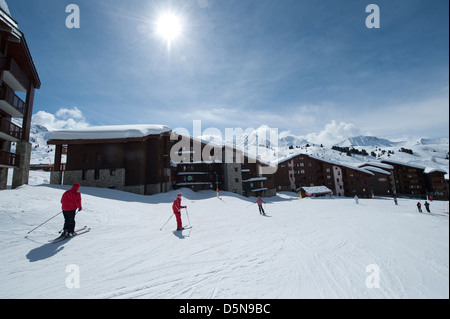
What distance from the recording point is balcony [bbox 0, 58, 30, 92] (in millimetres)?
13330

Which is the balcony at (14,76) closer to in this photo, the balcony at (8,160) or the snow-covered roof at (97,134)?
the balcony at (8,160)

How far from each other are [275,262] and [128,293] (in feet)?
11.5

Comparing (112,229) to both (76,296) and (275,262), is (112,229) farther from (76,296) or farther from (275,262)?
(275,262)

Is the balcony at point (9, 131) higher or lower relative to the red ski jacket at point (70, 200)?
higher

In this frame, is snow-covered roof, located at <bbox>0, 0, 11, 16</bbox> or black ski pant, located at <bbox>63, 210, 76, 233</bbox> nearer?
black ski pant, located at <bbox>63, 210, 76, 233</bbox>

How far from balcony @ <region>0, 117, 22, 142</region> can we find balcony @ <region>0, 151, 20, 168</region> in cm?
145

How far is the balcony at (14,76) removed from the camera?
13330 mm

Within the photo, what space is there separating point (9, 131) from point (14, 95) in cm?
312

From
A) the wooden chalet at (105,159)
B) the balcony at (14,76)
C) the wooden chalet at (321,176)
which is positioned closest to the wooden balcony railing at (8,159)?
the balcony at (14,76)

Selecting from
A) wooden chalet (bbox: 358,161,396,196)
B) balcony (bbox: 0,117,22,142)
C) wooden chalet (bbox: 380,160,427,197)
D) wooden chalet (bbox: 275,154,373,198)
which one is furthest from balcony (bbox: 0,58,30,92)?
wooden chalet (bbox: 380,160,427,197)

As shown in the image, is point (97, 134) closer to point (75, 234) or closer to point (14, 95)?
point (14, 95)

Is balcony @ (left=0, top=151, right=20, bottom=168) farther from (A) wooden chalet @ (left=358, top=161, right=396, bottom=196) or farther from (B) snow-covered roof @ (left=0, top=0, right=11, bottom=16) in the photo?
(A) wooden chalet @ (left=358, top=161, right=396, bottom=196)

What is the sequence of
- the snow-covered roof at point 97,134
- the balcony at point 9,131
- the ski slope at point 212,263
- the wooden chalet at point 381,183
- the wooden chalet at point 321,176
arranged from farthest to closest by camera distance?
the wooden chalet at point 381,183 < the wooden chalet at point 321,176 < the snow-covered roof at point 97,134 < the balcony at point 9,131 < the ski slope at point 212,263

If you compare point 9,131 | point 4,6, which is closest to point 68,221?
point 9,131
